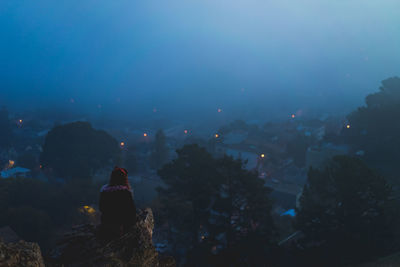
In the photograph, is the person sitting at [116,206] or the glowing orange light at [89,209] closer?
the person sitting at [116,206]

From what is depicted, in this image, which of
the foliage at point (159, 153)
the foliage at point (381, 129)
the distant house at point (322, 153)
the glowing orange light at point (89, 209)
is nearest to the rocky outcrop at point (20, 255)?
the glowing orange light at point (89, 209)

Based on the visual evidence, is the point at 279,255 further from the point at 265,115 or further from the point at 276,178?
the point at 265,115

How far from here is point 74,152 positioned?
2842 cm

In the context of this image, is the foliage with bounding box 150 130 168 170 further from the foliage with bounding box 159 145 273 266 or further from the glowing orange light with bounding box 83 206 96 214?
A: the foliage with bounding box 159 145 273 266

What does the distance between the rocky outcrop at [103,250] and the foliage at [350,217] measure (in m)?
10.9

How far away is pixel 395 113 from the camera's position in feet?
72.0

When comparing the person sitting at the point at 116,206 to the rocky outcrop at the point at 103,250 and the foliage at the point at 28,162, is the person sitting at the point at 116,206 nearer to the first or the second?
the rocky outcrop at the point at 103,250

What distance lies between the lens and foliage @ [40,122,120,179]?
2817 cm

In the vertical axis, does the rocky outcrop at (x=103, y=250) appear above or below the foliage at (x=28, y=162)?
above

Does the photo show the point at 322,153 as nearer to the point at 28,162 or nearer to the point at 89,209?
the point at 89,209

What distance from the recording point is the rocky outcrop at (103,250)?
3.81m

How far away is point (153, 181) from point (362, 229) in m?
25.2

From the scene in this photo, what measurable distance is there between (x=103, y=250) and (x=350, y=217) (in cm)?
1252

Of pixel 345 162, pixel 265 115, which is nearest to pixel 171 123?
pixel 265 115
